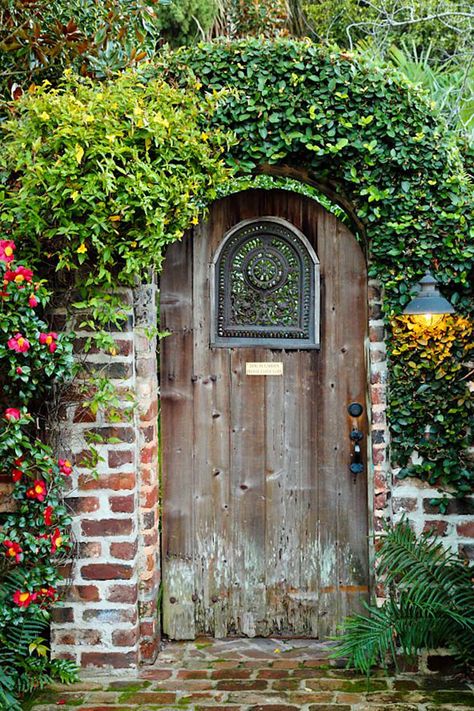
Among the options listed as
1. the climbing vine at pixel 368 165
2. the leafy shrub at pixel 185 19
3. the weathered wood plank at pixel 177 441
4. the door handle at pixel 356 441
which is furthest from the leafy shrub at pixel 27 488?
the leafy shrub at pixel 185 19

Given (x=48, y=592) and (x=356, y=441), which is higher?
(x=356, y=441)

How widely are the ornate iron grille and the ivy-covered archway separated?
0.47 m

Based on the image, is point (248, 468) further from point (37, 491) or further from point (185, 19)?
point (185, 19)

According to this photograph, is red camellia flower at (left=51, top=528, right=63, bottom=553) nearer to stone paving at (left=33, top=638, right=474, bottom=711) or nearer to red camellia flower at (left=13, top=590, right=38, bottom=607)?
red camellia flower at (left=13, top=590, right=38, bottom=607)

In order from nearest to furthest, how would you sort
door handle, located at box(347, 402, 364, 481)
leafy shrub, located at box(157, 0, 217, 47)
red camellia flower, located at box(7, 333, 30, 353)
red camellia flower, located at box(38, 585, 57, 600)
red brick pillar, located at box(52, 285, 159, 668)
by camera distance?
red camellia flower, located at box(7, 333, 30, 353) → red camellia flower, located at box(38, 585, 57, 600) → red brick pillar, located at box(52, 285, 159, 668) → door handle, located at box(347, 402, 364, 481) → leafy shrub, located at box(157, 0, 217, 47)

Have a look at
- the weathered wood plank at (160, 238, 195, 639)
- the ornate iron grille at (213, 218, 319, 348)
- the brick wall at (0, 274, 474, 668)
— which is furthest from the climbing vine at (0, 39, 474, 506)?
the weathered wood plank at (160, 238, 195, 639)

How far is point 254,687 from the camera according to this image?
3762 mm

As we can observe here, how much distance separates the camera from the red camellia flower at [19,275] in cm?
339

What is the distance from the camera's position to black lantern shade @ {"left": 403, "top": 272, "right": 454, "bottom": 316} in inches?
146

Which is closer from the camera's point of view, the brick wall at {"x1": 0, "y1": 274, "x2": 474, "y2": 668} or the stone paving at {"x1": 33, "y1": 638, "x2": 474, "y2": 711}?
the stone paving at {"x1": 33, "y1": 638, "x2": 474, "y2": 711}

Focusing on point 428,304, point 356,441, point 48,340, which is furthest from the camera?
point 356,441

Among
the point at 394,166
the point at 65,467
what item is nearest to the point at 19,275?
the point at 65,467

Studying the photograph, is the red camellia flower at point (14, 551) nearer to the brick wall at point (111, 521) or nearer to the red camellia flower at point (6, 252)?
the brick wall at point (111, 521)

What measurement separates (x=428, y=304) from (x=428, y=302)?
0.03 feet
